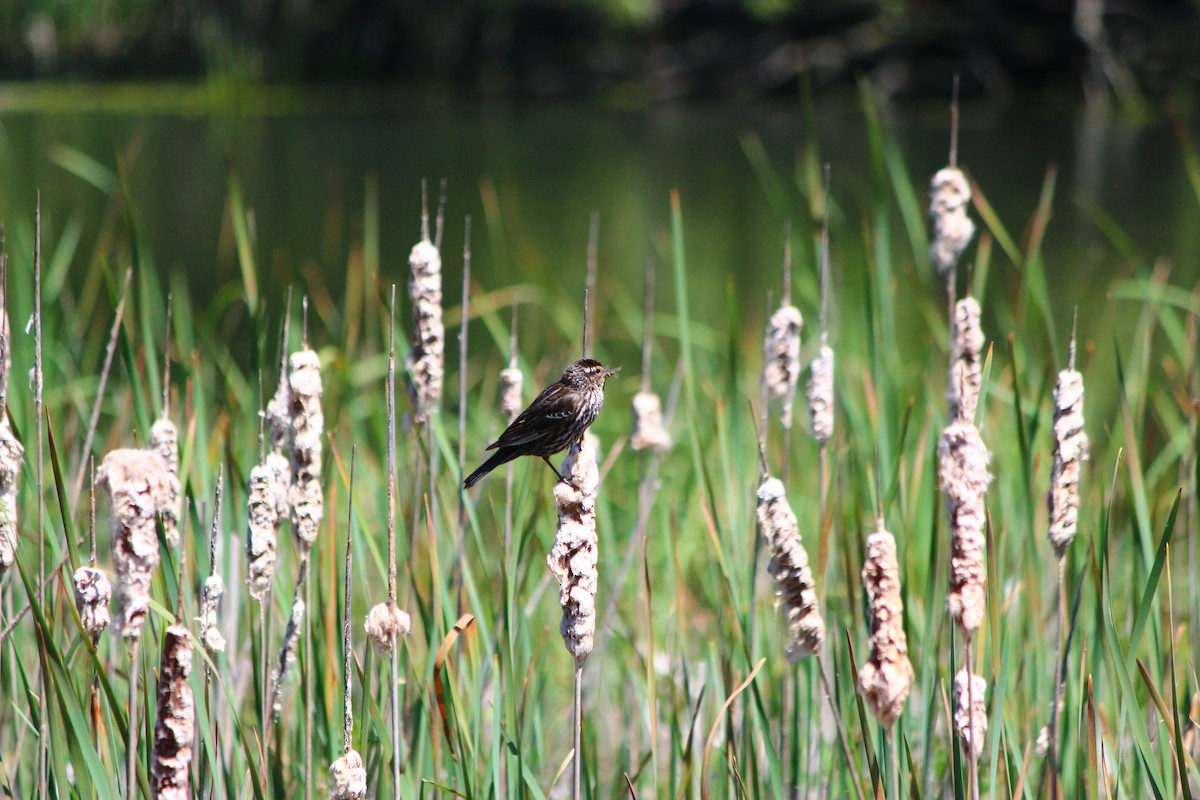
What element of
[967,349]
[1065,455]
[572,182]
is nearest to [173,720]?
[1065,455]

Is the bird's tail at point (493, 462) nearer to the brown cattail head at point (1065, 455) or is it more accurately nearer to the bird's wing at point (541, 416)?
the bird's wing at point (541, 416)

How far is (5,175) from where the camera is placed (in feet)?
28.7

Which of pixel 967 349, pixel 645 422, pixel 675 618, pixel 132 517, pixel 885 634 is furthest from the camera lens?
pixel 675 618

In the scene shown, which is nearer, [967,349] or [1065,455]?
[1065,455]

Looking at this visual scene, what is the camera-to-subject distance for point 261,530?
122cm

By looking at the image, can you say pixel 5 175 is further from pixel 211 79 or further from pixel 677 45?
pixel 677 45

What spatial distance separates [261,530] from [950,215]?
100 centimetres

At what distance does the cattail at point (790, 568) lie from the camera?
1.17 meters

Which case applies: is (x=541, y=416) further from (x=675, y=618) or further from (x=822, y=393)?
(x=675, y=618)

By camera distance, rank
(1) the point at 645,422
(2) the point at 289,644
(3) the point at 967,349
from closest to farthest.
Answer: (2) the point at 289,644
(3) the point at 967,349
(1) the point at 645,422

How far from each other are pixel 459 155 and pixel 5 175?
4327mm

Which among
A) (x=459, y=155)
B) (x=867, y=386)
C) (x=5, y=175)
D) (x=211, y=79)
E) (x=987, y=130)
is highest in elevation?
(x=211, y=79)

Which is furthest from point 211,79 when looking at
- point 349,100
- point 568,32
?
point 568,32

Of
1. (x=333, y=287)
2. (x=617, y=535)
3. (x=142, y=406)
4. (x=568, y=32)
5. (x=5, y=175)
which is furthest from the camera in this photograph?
(x=568, y=32)
